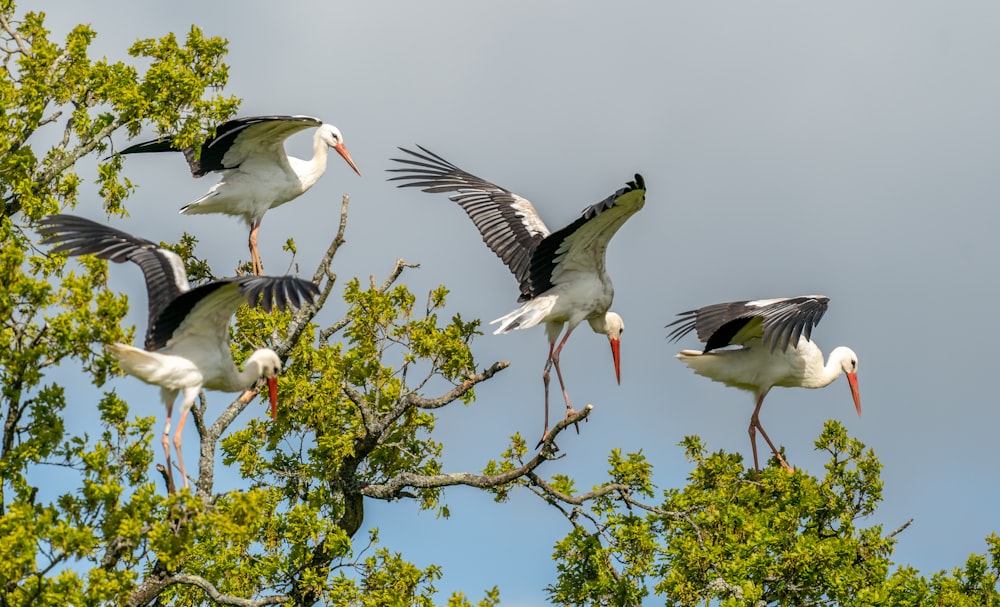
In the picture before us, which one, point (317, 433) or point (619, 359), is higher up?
point (619, 359)

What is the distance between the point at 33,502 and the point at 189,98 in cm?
416

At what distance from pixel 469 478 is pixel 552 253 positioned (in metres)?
2.29

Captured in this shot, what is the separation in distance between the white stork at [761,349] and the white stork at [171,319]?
4.85 m

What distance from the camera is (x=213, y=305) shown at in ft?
31.5

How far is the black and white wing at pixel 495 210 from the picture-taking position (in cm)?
1414

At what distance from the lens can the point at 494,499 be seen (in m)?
12.2

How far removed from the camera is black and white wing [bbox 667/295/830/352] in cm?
1269

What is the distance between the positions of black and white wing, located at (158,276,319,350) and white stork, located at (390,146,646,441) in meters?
3.39

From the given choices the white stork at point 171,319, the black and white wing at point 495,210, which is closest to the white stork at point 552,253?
the black and white wing at point 495,210

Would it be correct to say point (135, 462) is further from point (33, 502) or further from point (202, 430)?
point (202, 430)

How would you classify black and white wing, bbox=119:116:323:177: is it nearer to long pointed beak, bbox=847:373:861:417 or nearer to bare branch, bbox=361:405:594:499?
bare branch, bbox=361:405:594:499

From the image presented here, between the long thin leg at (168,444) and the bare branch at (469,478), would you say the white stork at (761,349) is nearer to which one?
the bare branch at (469,478)

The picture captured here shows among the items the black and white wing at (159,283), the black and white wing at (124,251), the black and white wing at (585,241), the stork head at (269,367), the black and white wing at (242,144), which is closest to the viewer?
the black and white wing at (159,283)

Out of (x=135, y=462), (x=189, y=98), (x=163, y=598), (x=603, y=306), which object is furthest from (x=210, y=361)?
(x=603, y=306)
